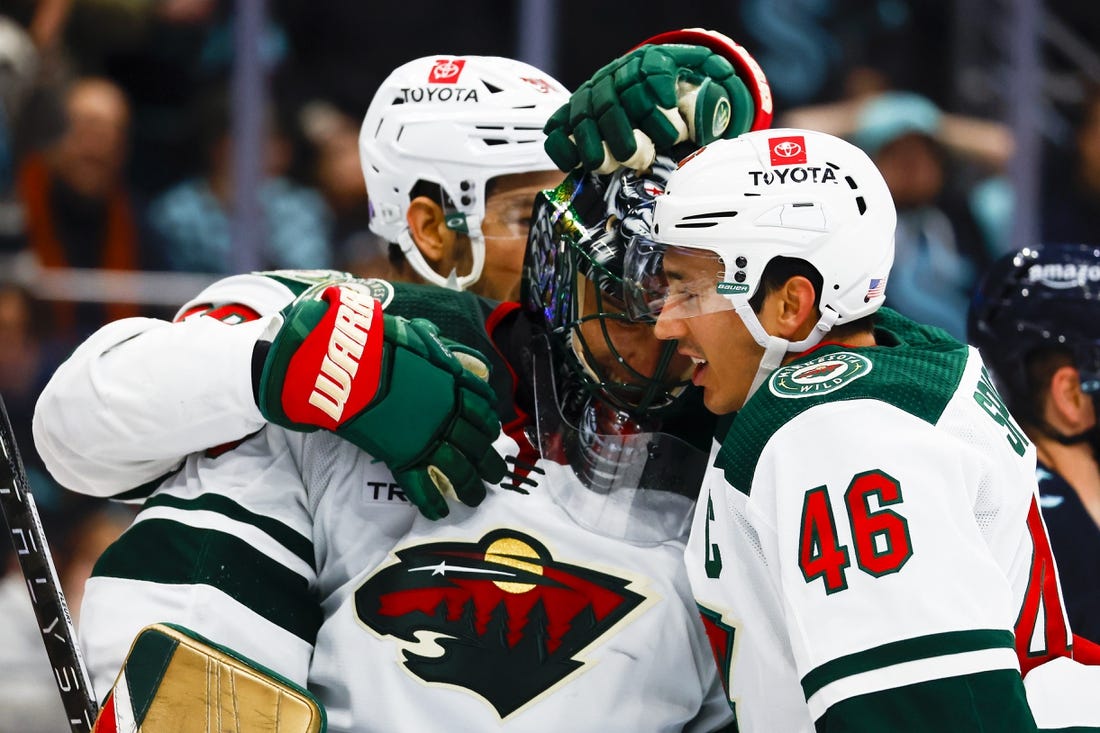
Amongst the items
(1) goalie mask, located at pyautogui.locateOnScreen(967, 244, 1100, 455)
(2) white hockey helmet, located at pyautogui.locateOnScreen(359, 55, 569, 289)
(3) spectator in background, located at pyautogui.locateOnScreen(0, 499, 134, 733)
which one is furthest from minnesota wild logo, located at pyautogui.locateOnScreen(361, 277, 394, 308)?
(3) spectator in background, located at pyautogui.locateOnScreen(0, 499, 134, 733)

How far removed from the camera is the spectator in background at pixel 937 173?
15.4 feet

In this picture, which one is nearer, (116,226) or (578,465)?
(578,465)

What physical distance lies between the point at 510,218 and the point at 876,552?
107cm

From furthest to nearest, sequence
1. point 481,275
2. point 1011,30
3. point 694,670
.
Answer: point 1011,30, point 481,275, point 694,670

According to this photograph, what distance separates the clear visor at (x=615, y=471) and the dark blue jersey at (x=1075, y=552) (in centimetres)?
74

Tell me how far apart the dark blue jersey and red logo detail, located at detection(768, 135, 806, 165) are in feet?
3.07

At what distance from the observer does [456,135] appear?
2.28 m

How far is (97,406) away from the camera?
1.72 meters

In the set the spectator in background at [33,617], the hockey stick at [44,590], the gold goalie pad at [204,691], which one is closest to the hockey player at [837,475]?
the gold goalie pad at [204,691]

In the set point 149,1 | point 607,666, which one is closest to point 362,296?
point 607,666

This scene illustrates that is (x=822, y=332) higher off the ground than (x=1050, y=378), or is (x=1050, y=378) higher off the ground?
(x=822, y=332)

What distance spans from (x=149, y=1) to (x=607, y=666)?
3221mm

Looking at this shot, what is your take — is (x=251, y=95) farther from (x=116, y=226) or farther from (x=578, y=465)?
(x=578, y=465)

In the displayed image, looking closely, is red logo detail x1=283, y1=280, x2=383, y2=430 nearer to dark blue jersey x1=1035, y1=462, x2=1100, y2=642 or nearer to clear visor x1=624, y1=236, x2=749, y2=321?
clear visor x1=624, y1=236, x2=749, y2=321
